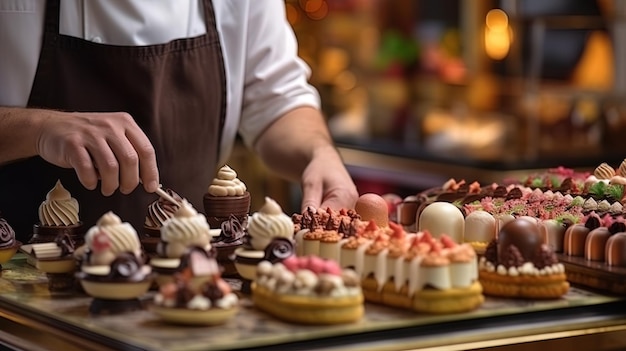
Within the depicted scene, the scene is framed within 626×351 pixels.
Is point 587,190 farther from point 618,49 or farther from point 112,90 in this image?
point 618,49

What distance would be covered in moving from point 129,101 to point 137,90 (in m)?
0.03

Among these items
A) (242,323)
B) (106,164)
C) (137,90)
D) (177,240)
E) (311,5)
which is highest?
(311,5)

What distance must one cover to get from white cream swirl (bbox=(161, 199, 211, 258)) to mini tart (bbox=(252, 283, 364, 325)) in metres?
0.21

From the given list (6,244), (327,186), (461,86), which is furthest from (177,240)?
(461,86)

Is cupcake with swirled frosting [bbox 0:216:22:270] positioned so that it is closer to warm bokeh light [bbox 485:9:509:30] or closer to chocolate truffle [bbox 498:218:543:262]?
chocolate truffle [bbox 498:218:543:262]

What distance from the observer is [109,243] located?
1.93 m

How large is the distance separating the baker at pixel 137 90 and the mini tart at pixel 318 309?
2.90ft

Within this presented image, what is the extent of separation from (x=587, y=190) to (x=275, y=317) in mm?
968

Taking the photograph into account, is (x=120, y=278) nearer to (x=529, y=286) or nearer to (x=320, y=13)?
(x=529, y=286)

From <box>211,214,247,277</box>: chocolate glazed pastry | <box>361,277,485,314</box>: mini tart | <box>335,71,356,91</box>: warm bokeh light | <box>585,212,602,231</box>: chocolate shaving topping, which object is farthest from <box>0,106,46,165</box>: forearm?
<box>335,71,356,91</box>: warm bokeh light

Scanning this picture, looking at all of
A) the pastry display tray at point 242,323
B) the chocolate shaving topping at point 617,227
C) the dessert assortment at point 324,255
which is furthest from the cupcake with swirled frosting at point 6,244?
the chocolate shaving topping at point 617,227

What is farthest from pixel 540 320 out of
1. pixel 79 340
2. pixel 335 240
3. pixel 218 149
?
pixel 218 149

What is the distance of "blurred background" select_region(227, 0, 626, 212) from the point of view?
5.84 metres

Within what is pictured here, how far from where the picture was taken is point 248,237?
6.88 ft
